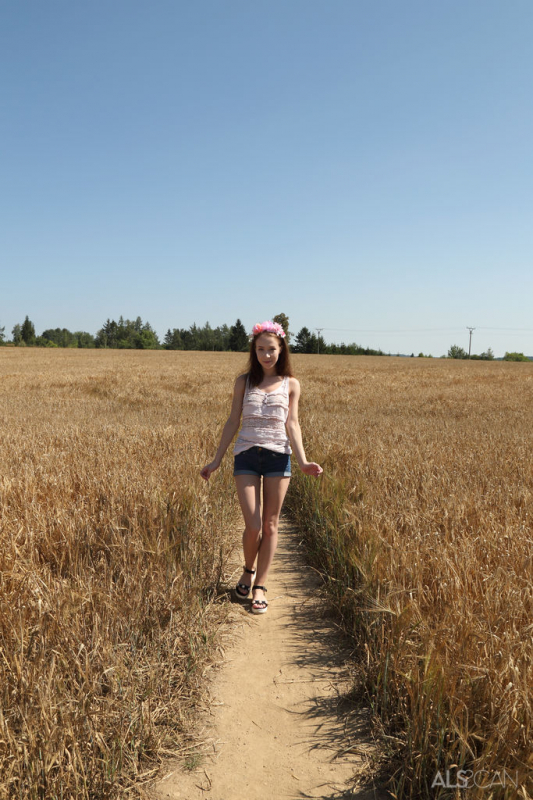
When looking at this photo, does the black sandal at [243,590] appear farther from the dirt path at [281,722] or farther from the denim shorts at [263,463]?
the denim shorts at [263,463]

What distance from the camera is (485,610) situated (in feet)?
8.39

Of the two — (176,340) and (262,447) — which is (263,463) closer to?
(262,447)

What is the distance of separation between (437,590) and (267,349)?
200cm

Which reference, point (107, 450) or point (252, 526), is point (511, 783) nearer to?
point (252, 526)

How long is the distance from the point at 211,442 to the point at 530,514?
468 centimetres

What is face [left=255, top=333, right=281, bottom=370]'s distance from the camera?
3.61 meters

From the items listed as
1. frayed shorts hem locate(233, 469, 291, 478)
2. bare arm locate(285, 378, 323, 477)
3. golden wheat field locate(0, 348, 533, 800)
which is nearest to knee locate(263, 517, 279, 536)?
frayed shorts hem locate(233, 469, 291, 478)

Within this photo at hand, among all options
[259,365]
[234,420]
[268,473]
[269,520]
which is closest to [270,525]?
[269,520]

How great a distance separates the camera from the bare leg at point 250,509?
3.51 meters

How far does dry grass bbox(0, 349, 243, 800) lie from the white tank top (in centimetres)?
97

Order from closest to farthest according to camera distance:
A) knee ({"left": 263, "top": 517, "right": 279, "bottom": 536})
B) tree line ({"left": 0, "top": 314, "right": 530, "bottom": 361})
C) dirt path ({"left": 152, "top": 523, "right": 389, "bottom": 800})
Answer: dirt path ({"left": 152, "top": 523, "right": 389, "bottom": 800}), knee ({"left": 263, "top": 517, "right": 279, "bottom": 536}), tree line ({"left": 0, "top": 314, "right": 530, "bottom": 361})

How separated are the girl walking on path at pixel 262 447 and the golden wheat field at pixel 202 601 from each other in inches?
17.8

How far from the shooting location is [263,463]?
3.54m

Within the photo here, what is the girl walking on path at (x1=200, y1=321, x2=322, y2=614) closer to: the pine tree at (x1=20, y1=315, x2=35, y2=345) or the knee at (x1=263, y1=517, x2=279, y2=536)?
the knee at (x1=263, y1=517, x2=279, y2=536)
